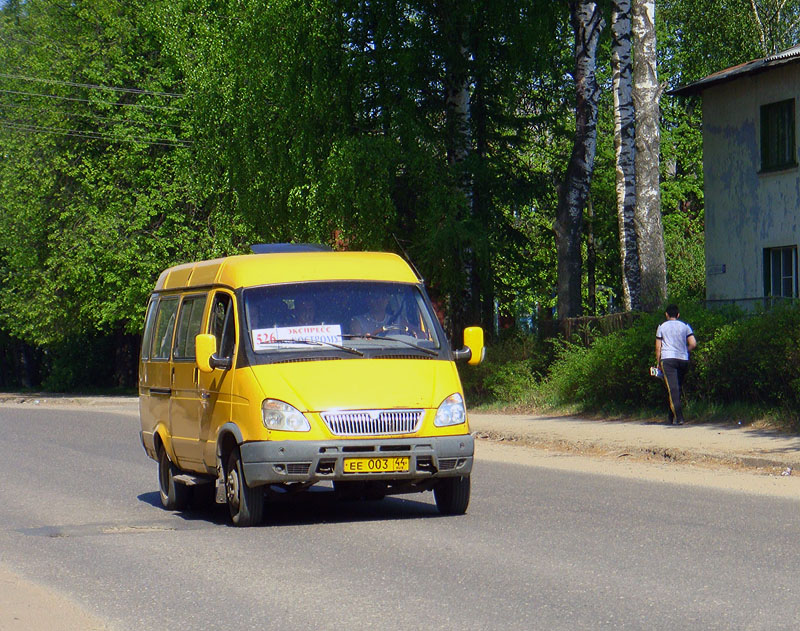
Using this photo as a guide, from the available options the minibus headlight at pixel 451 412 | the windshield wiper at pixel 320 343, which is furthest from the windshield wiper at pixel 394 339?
the minibus headlight at pixel 451 412

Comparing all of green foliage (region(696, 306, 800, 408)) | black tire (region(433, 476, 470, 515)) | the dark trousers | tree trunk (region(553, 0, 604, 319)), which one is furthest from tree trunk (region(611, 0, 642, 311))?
black tire (region(433, 476, 470, 515))

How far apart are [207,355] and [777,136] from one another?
21118mm

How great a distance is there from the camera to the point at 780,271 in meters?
30.2

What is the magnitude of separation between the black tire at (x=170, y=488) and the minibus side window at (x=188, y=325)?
1067mm

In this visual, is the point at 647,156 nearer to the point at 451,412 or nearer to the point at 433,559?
the point at 451,412

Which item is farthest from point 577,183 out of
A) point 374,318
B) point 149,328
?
point 374,318

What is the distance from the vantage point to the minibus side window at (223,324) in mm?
12047

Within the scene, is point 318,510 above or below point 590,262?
below

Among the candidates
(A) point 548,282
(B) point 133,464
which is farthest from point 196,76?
(B) point 133,464

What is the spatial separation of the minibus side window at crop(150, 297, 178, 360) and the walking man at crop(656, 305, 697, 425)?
8823 mm

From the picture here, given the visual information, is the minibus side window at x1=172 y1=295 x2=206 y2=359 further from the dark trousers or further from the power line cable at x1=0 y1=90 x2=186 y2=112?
the power line cable at x1=0 y1=90 x2=186 y2=112

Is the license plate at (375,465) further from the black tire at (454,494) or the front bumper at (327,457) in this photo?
the black tire at (454,494)

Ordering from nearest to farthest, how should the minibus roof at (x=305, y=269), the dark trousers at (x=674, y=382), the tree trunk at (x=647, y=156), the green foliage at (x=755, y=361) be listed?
1. the minibus roof at (x=305, y=269)
2. the green foliage at (x=755, y=361)
3. the dark trousers at (x=674, y=382)
4. the tree trunk at (x=647, y=156)

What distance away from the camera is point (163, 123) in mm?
44969
